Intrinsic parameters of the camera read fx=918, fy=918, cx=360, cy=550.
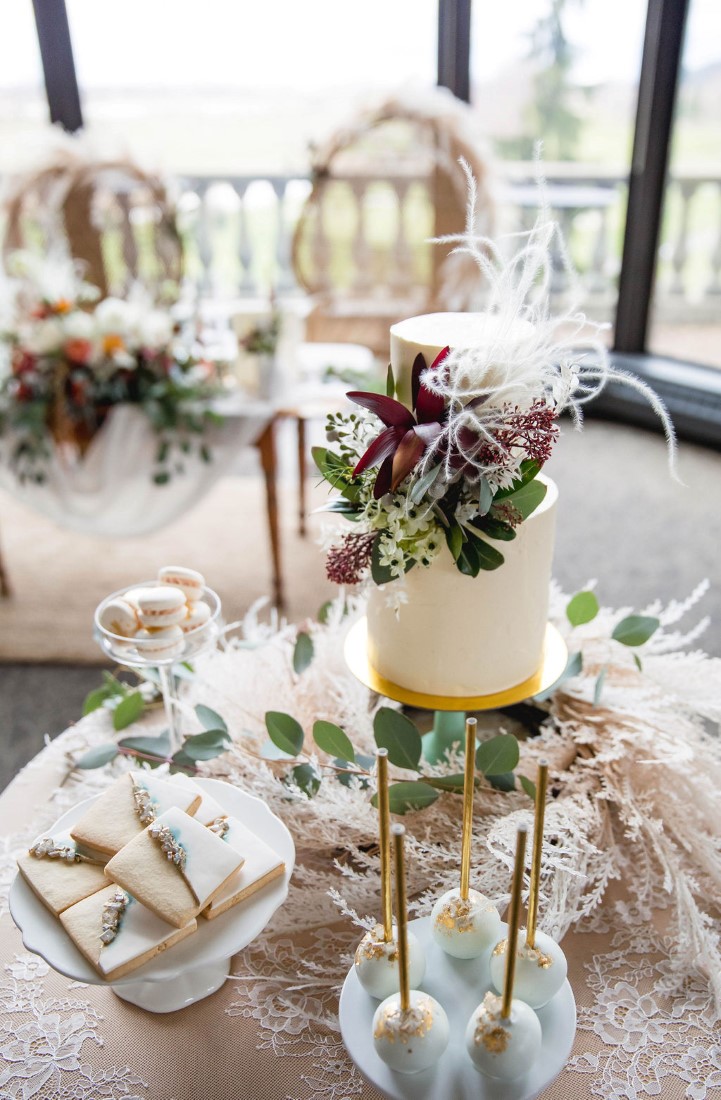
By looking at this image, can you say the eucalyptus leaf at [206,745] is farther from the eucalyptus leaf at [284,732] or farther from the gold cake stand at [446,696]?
the gold cake stand at [446,696]

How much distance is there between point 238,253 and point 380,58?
3.68ft

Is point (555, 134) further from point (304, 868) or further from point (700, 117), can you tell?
point (304, 868)

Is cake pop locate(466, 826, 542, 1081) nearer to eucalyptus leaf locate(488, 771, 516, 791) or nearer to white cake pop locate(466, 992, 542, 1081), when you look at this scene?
white cake pop locate(466, 992, 542, 1081)

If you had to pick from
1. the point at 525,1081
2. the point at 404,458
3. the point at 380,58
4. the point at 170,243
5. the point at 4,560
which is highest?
the point at 380,58

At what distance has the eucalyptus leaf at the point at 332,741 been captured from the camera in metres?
1.10

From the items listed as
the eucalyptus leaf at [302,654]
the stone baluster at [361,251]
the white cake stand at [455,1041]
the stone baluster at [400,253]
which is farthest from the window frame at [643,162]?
the white cake stand at [455,1041]

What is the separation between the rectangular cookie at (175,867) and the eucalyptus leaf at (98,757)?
303 mm

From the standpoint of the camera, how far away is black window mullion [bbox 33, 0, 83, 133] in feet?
11.7

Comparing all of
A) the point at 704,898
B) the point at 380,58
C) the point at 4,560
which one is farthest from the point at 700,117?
the point at 704,898

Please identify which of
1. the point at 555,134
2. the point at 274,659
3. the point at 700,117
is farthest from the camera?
the point at 555,134

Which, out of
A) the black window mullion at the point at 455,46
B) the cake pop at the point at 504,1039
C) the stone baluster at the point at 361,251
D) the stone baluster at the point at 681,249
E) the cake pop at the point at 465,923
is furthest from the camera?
the stone baluster at the point at 681,249

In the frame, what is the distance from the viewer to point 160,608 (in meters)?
1.11

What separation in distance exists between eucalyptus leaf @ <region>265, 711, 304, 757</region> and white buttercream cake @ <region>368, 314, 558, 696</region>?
0.15m

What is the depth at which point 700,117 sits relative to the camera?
3408 millimetres
